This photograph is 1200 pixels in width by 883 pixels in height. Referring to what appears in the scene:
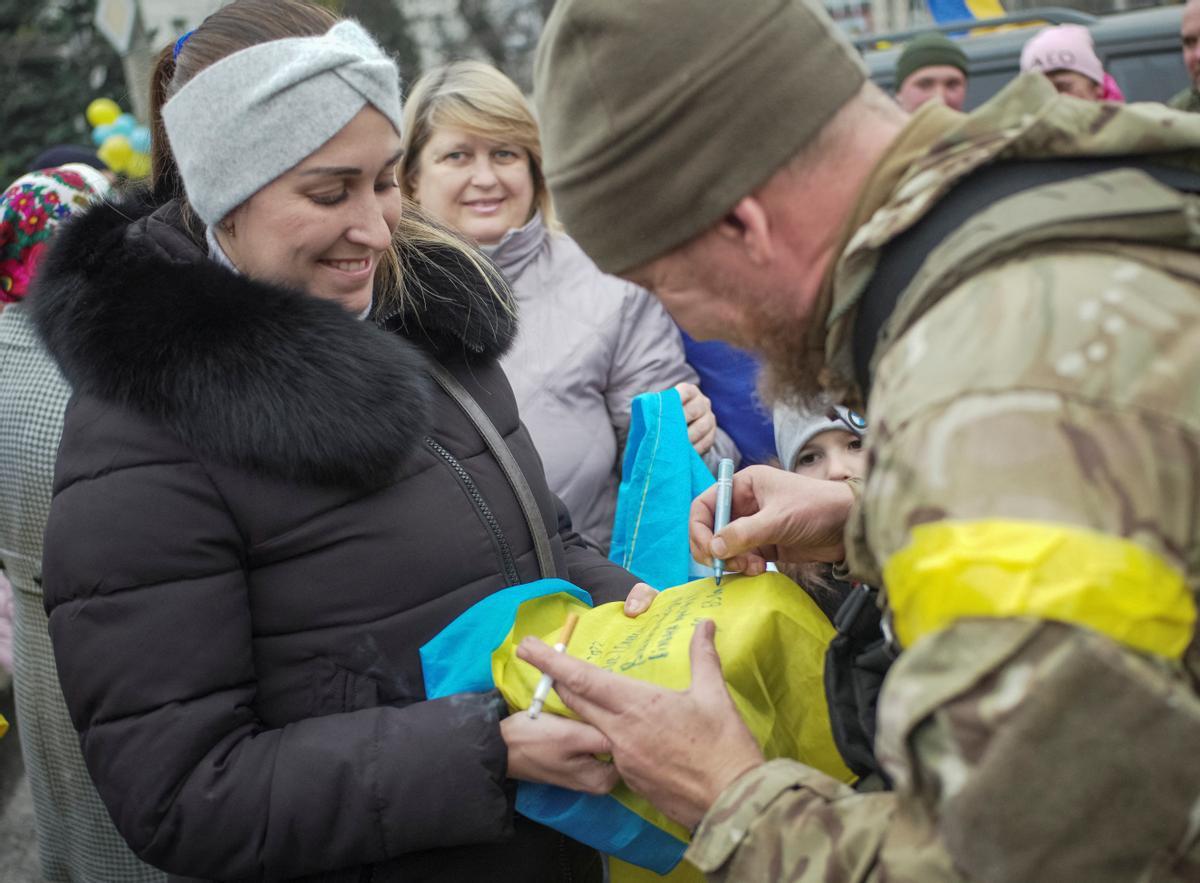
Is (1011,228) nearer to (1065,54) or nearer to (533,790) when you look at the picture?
(533,790)

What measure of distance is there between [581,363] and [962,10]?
226 inches

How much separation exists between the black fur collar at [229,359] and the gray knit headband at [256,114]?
0.14 metres

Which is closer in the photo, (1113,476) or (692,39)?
(1113,476)

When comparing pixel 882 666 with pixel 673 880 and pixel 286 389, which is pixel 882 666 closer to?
pixel 673 880

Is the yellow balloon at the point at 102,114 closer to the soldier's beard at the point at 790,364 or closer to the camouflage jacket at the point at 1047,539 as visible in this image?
the soldier's beard at the point at 790,364

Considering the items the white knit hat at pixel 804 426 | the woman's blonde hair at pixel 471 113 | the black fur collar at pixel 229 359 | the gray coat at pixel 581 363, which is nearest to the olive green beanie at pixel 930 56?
the woman's blonde hair at pixel 471 113

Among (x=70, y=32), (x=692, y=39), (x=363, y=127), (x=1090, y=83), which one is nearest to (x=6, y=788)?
(x=363, y=127)

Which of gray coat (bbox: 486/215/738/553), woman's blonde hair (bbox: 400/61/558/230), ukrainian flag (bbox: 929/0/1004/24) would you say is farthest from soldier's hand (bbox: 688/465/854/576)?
ukrainian flag (bbox: 929/0/1004/24)

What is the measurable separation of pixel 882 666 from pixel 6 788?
3881mm

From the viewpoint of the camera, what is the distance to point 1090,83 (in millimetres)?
5242

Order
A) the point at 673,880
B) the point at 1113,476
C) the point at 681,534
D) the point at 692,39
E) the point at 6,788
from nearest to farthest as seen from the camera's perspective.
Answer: the point at 1113,476, the point at 692,39, the point at 673,880, the point at 681,534, the point at 6,788

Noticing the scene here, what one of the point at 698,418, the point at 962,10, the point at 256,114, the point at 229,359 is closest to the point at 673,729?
the point at 229,359

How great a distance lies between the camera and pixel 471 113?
139 inches

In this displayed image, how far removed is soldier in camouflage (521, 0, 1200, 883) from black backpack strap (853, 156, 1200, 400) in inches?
0.6
